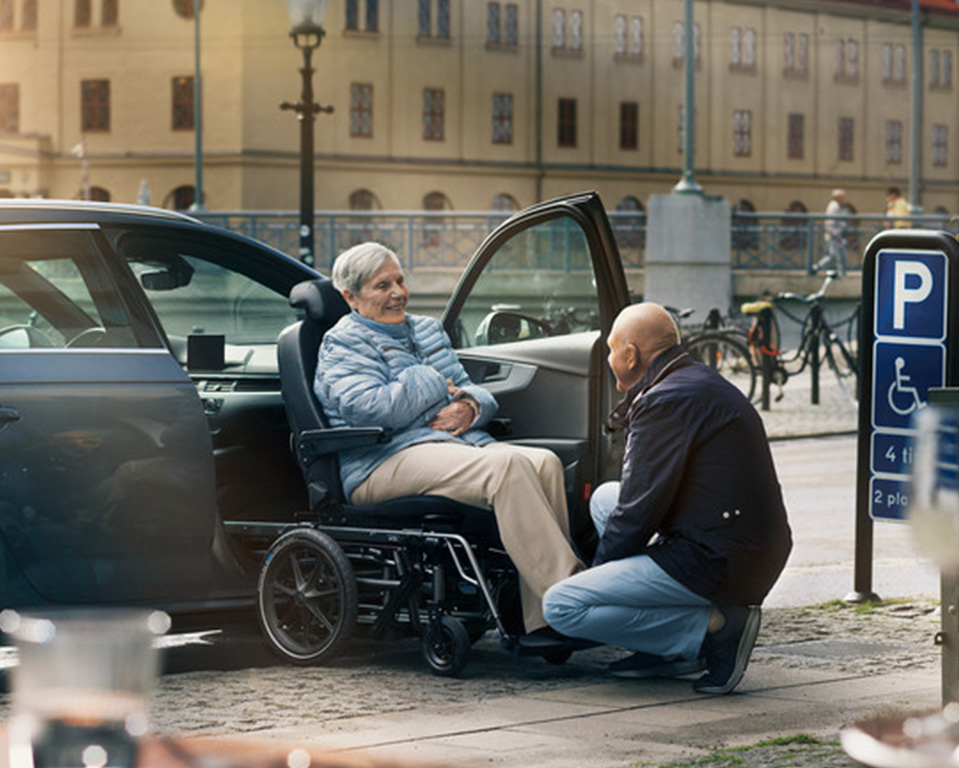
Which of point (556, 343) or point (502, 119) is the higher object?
point (502, 119)

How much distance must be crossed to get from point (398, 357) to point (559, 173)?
223 feet

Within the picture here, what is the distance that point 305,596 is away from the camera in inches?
279

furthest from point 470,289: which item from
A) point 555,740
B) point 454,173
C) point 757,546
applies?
point 454,173

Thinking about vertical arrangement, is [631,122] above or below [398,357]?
above

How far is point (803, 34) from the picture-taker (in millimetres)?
83500

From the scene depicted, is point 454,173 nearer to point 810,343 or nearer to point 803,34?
point 803,34

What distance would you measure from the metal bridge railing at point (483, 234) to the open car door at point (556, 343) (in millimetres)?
24247

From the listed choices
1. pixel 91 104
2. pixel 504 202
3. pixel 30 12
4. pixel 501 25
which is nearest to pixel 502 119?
pixel 504 202

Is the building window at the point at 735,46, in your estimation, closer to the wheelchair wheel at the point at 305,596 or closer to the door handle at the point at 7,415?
the wheelchair wheel at the point at 305,596

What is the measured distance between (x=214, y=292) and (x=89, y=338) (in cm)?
153

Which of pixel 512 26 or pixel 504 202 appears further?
pixel 512 26

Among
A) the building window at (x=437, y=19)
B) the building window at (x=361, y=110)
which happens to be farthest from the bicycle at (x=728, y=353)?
the building window at (x=437, y=19)

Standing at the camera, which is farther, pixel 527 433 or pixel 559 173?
pixel 559 173

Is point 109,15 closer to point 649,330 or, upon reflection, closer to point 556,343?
point 556,343
